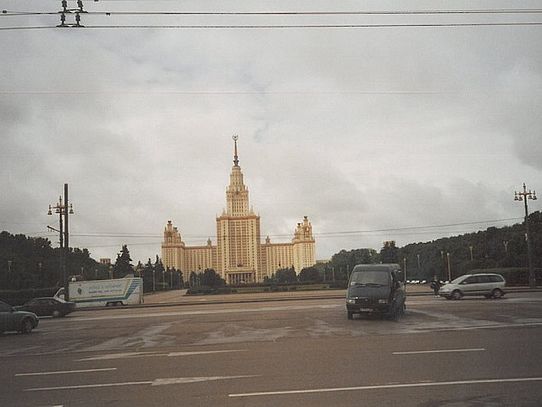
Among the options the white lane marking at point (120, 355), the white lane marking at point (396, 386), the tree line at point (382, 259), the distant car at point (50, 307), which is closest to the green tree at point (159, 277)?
the tree line at point (382, 259)

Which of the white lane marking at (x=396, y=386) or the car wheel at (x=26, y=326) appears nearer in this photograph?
the white lane marking at (x=396, y=386)

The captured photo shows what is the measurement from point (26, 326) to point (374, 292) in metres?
16.2

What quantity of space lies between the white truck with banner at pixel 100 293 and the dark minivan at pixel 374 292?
3361 cm

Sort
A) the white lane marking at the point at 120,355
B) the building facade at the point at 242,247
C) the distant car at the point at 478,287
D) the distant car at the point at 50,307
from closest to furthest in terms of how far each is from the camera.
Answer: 1. the white lane marking at the point at 120,355
2. the distant car at the point at 478,287
3. the distant car at the point at 50,307
4. the building facade at the point at 242,247

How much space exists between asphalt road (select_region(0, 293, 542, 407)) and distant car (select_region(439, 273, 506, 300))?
16569mm

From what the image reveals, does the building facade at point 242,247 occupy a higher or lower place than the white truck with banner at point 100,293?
higher

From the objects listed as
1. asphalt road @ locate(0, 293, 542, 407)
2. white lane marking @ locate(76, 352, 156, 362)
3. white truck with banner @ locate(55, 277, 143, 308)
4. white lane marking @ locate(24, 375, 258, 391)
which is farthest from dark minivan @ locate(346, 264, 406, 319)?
white truck with banner @ locate(55, 277, 143, 308)

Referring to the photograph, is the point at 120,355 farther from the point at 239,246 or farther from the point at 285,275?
the point at 239,246

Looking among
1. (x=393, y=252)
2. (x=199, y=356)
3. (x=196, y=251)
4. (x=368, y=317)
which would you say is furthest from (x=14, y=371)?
(x=196, y=251)

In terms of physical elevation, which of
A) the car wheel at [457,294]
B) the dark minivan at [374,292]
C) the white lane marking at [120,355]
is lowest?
the car wheel at [457,294]

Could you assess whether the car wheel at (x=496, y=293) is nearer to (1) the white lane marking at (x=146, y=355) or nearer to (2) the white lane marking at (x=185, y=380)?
(1) the white lane marking at (x=146, y=355)

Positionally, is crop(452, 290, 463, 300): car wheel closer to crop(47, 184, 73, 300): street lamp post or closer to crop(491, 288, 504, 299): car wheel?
crop(491, 288, 504, 299): car wheel

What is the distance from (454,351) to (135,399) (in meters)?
7.79

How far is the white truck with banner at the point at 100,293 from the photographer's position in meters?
53.8
